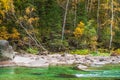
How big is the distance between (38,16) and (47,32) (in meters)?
1.68

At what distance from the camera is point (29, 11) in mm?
30266

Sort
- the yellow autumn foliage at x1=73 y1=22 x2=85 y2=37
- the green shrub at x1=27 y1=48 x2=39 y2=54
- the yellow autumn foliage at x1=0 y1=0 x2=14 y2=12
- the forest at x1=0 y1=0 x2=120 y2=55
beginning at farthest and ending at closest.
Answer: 1. the yellow autumn foliage at x1=73 y1=22 x2=85 y2=37
2. the forest at x1=0 y1=0 x2=120 y2=55
3. the yellow autumn foliage at x1=0 y1=0 x2=14 y2=12
4. the green shrub at x1=27 y1=48 x2=39 y2=54

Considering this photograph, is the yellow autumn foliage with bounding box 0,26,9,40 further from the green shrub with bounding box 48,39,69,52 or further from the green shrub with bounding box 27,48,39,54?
the green shrub with bounding box 48,39,69,52

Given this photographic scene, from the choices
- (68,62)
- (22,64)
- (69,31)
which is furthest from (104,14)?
(22,64)

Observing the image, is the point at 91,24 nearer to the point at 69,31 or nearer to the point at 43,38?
the point at 69,31

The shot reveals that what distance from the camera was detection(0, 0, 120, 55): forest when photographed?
29703mm

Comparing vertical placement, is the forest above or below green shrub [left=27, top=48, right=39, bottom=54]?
above

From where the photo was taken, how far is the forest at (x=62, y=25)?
29.7 metres

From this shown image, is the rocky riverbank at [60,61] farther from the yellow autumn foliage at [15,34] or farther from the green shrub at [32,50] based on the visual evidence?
the yellow autumn foliage at [15,34]

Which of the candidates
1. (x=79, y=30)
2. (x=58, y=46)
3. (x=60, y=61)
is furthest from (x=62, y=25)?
(x=60, y=61)

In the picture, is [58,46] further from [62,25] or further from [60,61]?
[60,61]

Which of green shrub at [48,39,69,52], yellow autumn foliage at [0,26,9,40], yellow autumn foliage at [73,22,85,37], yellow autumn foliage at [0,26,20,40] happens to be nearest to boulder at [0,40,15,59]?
yellow autumn foliage at [0,26,9,40]

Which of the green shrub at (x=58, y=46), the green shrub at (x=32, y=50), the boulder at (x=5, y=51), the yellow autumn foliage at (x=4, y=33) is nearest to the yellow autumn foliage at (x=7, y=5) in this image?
the yellow autumn foliage at (x=4, y=33)

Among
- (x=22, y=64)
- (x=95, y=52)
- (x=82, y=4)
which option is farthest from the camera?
(x=82, y=4)
